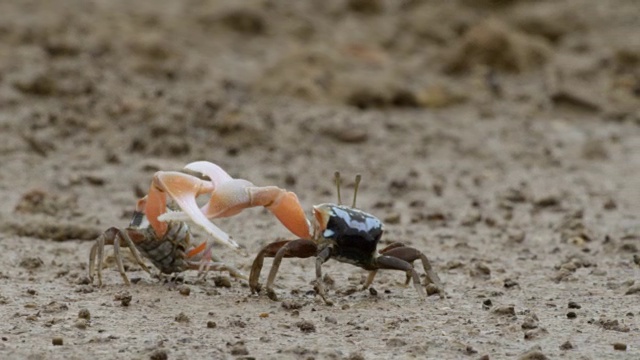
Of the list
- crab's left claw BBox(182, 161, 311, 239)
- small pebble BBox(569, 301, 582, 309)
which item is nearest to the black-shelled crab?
crab's left claw BBox(182, 161, 311, 239)

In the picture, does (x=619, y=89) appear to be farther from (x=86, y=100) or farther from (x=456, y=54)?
(x=86, y=100)

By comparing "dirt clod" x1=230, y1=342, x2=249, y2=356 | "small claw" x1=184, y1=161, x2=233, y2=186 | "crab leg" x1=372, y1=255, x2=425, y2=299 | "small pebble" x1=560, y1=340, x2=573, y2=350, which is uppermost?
"small claw" x1=184, y1=161, x2=233, y2=186

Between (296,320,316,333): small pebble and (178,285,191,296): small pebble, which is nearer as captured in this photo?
(296,320,316,333): small pebble

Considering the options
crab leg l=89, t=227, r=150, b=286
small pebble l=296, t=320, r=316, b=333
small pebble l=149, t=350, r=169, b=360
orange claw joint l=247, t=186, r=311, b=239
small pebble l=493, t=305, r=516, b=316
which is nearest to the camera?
small pebble l=149, t=350, r=169, b=360

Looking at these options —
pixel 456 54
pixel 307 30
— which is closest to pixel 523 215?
pixel 456 54

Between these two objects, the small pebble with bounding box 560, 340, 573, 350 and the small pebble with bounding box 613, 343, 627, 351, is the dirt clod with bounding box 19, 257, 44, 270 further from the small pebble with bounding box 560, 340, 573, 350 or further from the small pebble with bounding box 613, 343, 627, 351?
the small pebble with bounding box 613, 343, 627, 351

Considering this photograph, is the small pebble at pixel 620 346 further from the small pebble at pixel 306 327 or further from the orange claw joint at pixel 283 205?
the orange claw joint at pixel 283 205

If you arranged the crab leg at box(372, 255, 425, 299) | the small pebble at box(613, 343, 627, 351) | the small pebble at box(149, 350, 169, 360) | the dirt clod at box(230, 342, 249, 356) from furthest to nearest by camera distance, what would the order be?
the crab leg at box(372, 255, 425, 299)
the small pebble at box(613, 343, 627, 351)
the dirt clod at box(230, 342, 249, 356)
the small pebble at box(149, 350, 169, 360)
